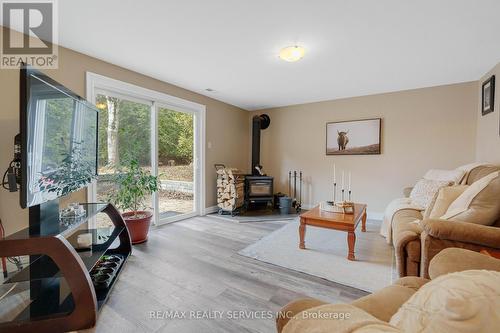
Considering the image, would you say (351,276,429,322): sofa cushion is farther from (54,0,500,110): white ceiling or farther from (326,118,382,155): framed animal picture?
(326,118,382,155): framed animal picture

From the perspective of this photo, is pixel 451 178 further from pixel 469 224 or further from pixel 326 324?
pixel 326 324

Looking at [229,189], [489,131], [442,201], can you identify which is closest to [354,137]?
[489,131]

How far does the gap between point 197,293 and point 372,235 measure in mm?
2493

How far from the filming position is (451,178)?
8.38ft

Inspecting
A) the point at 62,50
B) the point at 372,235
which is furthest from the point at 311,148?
the point at 62,50

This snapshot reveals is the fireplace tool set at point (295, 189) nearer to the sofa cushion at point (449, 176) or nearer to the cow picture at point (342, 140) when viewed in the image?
the cow picture at point (342, 140)

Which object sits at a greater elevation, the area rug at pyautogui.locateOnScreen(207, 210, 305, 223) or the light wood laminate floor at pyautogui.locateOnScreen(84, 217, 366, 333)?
the area rug at pyautogui.locateOnScreen(207, 210, 305, 223)

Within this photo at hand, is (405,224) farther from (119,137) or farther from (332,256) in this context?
(119,137)

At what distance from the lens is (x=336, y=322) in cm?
52

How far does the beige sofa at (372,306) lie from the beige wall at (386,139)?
10.4ft

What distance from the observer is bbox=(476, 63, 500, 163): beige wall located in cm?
259

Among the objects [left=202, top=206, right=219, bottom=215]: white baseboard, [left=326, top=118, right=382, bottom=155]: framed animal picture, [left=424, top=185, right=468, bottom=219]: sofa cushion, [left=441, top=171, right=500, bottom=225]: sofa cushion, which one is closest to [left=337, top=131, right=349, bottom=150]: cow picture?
[left=326, top=118, right=382, bottom=155]: framed animal picture

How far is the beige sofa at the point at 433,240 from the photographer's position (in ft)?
4.38

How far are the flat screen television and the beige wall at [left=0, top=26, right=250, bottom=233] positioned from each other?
62cm
